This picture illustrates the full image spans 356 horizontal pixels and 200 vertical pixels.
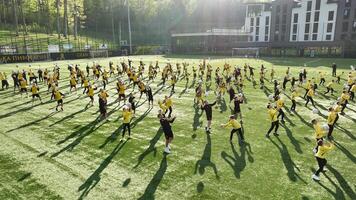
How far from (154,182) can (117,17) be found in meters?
118

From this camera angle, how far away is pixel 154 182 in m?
11.2

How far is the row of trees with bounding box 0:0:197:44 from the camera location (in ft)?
328

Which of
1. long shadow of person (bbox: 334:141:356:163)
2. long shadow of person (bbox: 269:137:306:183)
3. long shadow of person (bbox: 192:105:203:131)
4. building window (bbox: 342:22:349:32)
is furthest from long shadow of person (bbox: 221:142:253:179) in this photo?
building window (bbox: 342:22:349:32)

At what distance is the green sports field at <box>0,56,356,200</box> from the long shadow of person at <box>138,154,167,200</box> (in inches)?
1.4

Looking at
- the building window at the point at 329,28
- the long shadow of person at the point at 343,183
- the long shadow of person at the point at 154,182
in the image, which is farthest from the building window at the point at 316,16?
the long shadow of person at the point at 154,182

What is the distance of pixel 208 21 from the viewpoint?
130 meters

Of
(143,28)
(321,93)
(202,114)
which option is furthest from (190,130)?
(143,28)

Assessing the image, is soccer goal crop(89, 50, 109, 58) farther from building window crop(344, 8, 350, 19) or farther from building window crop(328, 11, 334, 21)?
building window crop(344, 8, 350, 19)

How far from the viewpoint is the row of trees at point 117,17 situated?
3939 inches

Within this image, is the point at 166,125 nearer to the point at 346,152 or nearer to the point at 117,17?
the point at 346,152

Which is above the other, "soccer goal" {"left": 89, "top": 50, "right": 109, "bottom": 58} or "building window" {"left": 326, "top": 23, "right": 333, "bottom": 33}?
"building window" {"left": 326, "top": 23, "right": 333, "bottom": 33}

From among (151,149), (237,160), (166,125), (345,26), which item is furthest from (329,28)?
(166,125)

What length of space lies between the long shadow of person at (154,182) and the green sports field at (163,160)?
0.12 feet

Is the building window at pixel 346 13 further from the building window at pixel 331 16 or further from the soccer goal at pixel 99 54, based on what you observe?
the soccer goal at pixel 99 54
